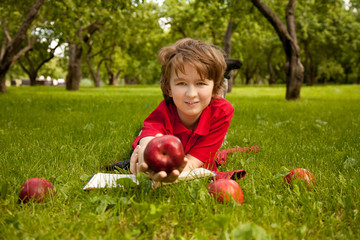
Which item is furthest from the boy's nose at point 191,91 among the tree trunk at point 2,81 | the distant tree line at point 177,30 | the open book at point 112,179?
the tree trunk at point 2,81

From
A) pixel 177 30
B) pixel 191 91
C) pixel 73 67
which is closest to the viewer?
pixel 191 91

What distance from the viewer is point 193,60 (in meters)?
2.67

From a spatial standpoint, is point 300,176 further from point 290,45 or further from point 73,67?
point 73,67

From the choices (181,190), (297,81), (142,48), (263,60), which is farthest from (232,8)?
Result: (263,60)

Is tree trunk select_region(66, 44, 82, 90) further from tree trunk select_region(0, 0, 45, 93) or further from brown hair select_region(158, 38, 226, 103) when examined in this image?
brown hair select_region(158, 38, 226, 103)

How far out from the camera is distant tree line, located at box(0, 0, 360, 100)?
11.1 meters

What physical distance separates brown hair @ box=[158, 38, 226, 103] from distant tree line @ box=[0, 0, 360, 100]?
10.3ft

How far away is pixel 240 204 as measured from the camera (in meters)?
2.04

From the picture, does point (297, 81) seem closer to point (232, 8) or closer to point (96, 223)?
point (232, 8)

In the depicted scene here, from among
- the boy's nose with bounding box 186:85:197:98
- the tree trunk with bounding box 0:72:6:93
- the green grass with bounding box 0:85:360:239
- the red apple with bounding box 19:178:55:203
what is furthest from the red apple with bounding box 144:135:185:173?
the tree trunk with bounding box 0:72:6:93

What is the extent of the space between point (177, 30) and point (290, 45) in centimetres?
1681

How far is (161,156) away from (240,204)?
2.11ft

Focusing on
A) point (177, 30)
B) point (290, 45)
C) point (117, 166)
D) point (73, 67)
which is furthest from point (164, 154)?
point (177, 30)

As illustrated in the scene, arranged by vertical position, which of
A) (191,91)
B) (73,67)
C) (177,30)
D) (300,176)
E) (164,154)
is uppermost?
(177,30)
